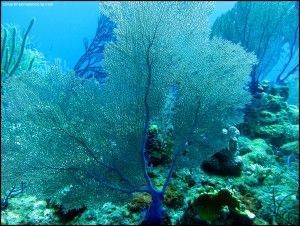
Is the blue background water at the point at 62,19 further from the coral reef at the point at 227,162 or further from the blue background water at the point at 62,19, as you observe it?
the coral reef at the point at 227,162

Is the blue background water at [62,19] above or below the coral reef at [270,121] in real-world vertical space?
above

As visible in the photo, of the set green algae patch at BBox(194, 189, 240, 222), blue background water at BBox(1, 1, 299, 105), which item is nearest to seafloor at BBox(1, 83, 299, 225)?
green algae patch at BBox(194, 189, 240, 222)

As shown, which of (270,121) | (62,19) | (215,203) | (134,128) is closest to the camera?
(215,203)

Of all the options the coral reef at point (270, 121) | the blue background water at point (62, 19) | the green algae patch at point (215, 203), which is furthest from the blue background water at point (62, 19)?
the green algae patch at point (215, 203)

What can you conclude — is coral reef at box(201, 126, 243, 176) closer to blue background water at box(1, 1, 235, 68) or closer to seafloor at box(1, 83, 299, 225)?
seafloor at box(1, 83, 299, 225)

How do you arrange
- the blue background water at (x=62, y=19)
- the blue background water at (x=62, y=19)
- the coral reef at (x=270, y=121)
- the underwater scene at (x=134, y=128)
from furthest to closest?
the blue background water at (x=62, y=19)
the blue background water at (x=62, y=19)
the coral reef at (x=270, y=121)
the underwater scene at (x=134, y=128)

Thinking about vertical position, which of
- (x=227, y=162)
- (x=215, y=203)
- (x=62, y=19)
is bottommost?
(x=215, y=203)

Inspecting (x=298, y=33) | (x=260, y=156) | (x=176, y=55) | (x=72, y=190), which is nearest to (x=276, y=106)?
(x=260, y=156)

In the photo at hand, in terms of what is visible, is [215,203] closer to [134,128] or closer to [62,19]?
[134,128]

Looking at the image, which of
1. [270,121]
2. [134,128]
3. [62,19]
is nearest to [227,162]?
[134,128]

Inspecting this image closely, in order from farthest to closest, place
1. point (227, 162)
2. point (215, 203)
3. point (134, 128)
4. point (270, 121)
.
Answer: point (270, 121)
point (227, 162)
point (134, 128)
point (215, 203)

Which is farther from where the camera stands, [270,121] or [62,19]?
[62,19]

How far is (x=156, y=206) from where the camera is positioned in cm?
436

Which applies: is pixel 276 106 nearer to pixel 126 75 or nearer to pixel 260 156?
pixel 260 156
